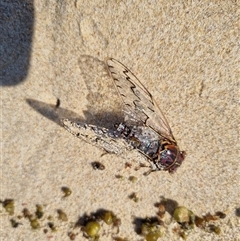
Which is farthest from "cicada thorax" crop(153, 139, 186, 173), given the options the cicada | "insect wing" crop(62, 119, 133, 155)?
"insect wing" crop(62, 119, 133, 155)

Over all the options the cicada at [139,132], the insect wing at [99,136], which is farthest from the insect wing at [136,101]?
the insect wing at [99,136]

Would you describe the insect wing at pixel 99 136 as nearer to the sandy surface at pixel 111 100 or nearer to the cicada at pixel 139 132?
the cicada at pixel 139 132

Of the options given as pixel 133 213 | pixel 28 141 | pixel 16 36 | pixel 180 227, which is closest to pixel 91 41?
pixel 16 36

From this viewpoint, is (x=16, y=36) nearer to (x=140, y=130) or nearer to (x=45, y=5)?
(x=45, y=5)

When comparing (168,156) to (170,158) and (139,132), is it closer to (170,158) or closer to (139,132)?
(170,158)

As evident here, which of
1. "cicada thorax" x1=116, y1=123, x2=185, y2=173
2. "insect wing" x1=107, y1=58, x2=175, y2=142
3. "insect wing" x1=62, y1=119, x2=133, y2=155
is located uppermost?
"insect wing" x1=107, y1=58, x2=175, y2=142

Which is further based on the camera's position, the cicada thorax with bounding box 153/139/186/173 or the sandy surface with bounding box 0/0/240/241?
the cicada thorax with bounding box 153/139/186/173

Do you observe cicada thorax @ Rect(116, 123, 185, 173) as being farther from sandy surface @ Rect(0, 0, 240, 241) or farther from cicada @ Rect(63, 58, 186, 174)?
sandy surface @ Rect(0, 0, 240, 241)

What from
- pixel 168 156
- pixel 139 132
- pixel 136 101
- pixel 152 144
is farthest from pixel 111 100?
pixel 168 156
